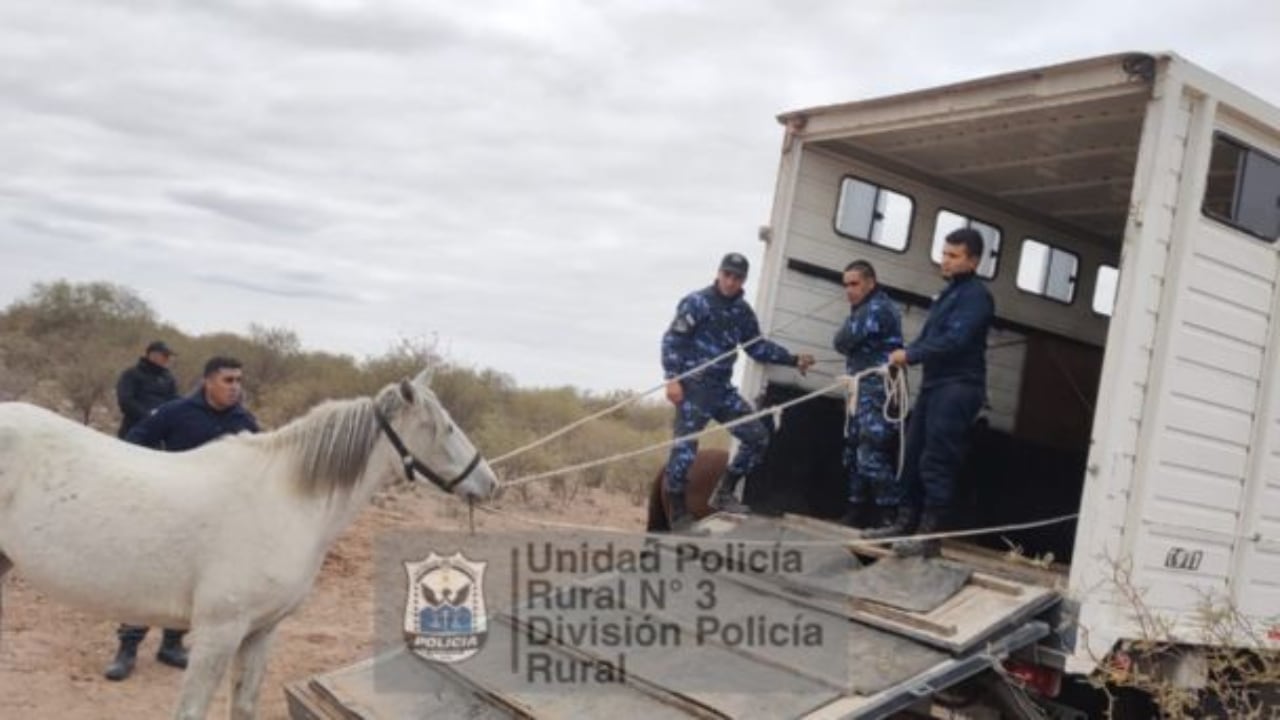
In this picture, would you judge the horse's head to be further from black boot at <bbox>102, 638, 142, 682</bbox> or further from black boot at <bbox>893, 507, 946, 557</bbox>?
black boot at <bbox>102, 638, 142, 682</bbox>

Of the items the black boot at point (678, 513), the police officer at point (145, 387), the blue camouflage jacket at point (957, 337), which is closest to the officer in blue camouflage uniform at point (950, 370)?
the blue camouflage jacket at point (957, 337)

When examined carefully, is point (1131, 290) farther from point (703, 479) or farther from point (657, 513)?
point (657, 513)

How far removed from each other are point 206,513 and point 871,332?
3.56 m

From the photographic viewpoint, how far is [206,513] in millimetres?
4258

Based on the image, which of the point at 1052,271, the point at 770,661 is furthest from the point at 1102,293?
the point at 770,661

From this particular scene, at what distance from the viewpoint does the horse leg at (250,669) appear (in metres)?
4.39

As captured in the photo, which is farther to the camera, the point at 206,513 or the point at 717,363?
the point at 717,363

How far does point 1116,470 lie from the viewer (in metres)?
4.52

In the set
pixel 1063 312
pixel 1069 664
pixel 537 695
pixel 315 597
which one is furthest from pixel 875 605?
pixel 315 597

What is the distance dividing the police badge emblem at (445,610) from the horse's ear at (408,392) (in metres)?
1.20

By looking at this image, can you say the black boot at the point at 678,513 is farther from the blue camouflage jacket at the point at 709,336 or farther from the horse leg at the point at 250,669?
the horse leg at the point at 250,669

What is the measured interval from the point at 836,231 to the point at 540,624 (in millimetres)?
3167

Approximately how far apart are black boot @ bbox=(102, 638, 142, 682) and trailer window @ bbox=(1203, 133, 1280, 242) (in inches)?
235

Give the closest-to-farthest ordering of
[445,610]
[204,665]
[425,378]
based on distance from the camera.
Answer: [204,665] < [425,378] < [445,610]
